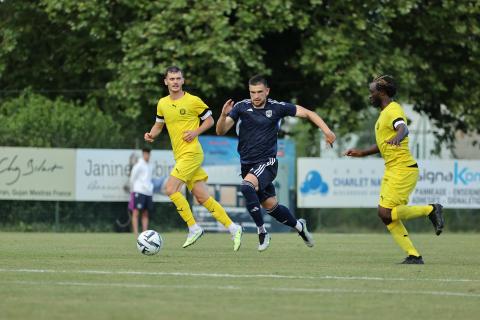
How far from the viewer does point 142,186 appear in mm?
25438

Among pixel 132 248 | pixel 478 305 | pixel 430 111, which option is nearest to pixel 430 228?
pixel 430 111

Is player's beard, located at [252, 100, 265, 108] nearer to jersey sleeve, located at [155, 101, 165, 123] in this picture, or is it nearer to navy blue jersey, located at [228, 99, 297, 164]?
navy blue jersey, located at [228, 99, 297, 164]

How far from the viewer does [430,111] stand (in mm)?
32594

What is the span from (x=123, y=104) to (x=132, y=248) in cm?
1230

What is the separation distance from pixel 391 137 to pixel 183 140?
11.6 ft

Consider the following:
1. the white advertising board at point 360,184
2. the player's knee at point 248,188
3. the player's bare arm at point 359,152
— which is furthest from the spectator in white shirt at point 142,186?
the player's bare arm at point 359,152

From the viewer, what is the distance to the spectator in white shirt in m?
25.4

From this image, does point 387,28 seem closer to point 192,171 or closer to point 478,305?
point 192,171

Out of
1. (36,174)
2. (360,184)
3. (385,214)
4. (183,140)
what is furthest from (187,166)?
(360,184)

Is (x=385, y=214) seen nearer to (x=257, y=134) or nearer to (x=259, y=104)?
(x=257, y=134)

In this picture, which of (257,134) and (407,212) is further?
(257,134)

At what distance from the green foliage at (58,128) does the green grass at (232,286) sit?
1320cm

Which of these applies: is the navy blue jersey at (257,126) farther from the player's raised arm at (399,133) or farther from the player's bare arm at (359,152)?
the player's raised arm at (399,133)

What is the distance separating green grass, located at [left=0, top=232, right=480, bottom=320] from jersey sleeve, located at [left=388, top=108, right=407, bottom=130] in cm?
152
